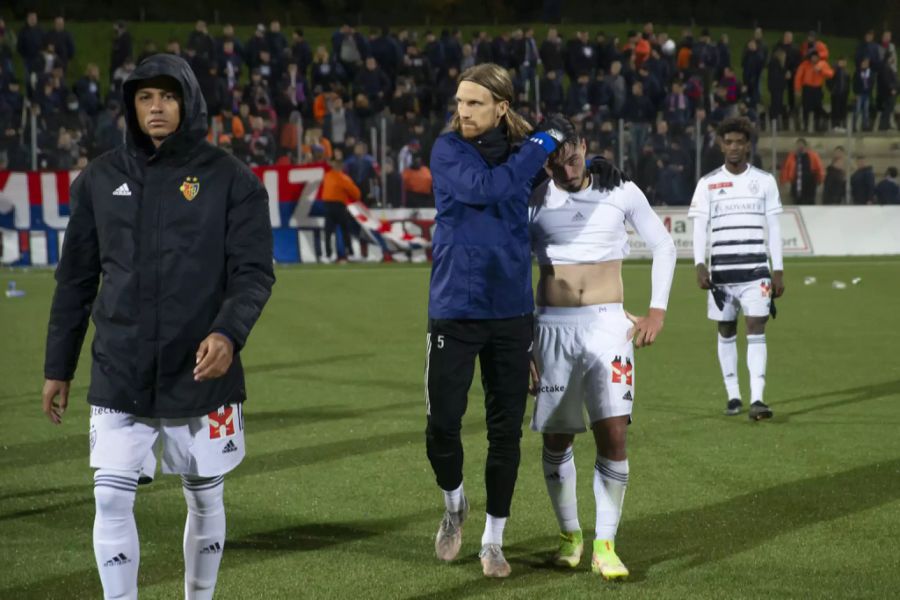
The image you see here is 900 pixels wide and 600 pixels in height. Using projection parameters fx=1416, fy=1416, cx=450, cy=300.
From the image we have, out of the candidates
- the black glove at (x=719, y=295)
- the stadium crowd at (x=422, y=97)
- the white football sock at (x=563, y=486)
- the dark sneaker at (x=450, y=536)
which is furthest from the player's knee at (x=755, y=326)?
the stadium crowd at (x=422, y=97)

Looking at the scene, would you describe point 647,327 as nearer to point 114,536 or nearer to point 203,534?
point 203,534

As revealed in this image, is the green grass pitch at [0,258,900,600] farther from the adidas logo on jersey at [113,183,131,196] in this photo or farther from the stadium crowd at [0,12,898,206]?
the stadium crowd at [0,12,898,206]

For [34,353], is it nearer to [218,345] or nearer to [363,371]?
[363,371]

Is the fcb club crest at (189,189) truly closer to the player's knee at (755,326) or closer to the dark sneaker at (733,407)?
the dark sneaker at (733,407)

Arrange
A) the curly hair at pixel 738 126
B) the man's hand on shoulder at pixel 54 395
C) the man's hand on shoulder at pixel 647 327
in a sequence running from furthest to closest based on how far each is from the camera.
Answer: the curly hair at pixel 738 126 < the man's hand on shoulder at pixel 647 327 < the man's hand on shoulder at pixel 54 395

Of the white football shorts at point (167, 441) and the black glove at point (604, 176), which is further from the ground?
the black glove at point (604, 176)

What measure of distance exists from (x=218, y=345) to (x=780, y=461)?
517cm

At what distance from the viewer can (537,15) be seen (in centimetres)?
5947

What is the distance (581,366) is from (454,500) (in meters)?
0.82

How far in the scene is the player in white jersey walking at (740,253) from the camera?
10914mm

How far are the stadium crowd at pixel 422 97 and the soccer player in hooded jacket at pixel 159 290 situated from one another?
22831 mm

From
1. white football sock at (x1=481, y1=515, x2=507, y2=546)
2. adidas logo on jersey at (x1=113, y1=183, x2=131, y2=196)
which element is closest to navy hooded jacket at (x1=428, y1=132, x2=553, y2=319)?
white football sock at (x1=481, y1=515, x2=507, y2=546)

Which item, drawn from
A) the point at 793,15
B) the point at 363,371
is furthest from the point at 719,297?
the point at 793,15

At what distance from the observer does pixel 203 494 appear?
16.1 feet
